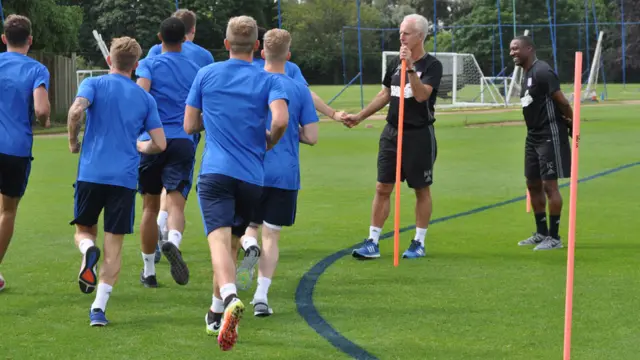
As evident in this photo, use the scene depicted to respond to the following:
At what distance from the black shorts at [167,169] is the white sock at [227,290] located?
2346 mm

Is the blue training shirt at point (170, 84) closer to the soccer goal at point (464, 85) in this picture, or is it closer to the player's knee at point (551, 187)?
the player's knee at point (551, 187)

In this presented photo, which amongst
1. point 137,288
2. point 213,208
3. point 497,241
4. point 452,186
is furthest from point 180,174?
point 452,186

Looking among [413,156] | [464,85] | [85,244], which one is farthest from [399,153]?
[464,85]

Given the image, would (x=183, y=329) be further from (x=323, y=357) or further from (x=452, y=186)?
→ (x=452, y=186)

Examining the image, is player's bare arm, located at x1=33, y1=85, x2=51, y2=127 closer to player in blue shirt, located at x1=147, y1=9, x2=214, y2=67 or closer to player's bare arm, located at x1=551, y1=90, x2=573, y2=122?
player in blue shirt, located at x1=147, y1=9, x2=214, y2=67

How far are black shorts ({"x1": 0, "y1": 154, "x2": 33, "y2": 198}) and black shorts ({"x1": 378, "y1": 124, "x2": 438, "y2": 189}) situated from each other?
3.35 meters

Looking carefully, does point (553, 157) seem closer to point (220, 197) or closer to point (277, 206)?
point (277, 206)

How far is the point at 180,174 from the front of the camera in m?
8.14

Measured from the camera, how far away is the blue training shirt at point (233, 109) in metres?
6.15

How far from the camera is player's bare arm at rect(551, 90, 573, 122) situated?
31.5 ft

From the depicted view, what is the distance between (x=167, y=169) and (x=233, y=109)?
7.01ft

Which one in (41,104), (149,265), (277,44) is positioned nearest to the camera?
(277,44)

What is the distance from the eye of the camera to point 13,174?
770 cm

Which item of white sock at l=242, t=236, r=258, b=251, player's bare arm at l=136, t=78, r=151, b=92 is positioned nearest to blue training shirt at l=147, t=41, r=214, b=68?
player's bare arm at l=136, t=78, r=151, b=92
